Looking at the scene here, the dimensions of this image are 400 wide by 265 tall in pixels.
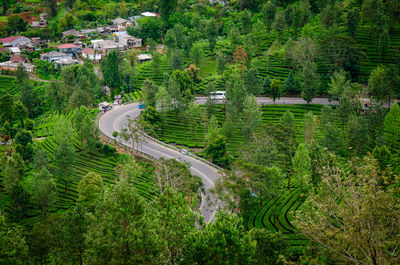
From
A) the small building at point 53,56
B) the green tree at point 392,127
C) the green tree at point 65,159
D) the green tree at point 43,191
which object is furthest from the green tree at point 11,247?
the small building at point 53,56

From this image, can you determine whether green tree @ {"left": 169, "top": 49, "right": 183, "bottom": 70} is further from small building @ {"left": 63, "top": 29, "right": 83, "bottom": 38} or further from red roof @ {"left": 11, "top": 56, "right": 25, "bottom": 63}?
small building @ {"left": 63, "top": 29, "right": 83, "bottom": 38}

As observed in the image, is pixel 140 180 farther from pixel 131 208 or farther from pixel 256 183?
pixel 131 208

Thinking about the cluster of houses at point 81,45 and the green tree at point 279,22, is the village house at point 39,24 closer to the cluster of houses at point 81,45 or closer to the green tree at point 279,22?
the cluster of houses at point 81,45

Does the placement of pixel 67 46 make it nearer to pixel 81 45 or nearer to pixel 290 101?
pixel 81 45

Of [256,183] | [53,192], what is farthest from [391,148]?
[53,192]

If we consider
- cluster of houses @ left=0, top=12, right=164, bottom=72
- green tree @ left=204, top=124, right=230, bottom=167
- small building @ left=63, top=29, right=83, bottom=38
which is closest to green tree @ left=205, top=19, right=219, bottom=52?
cluster of houses @ left=0, top=12, right=164, bottom=72
